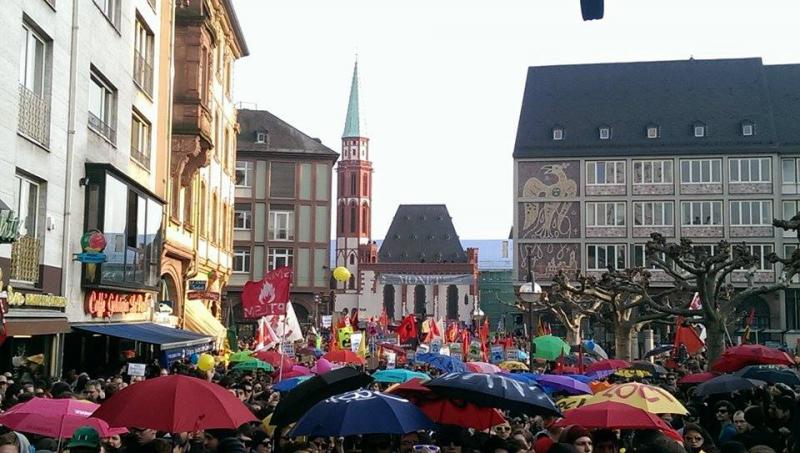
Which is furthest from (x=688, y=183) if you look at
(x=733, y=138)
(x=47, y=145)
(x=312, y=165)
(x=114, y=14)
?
(x=47, y=145)

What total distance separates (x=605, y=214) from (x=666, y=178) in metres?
4.83

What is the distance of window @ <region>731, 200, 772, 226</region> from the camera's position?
6981 cm

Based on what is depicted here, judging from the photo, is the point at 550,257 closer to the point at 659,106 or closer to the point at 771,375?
the point at 659,106

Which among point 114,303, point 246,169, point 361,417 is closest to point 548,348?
point 114,303

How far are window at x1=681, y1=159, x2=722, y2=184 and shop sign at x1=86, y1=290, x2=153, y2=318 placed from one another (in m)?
50.2

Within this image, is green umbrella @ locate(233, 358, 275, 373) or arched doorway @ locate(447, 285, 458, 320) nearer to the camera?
green umbrella @ locate(233, 358, 275, 373)

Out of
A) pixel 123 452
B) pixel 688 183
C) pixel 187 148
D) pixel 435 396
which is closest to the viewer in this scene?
pixel 123 452

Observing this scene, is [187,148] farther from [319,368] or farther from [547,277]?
[547,277]

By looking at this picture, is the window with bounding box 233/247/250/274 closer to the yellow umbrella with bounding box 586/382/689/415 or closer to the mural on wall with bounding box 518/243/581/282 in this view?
the mural on wall with bounding box 518/243/581/282

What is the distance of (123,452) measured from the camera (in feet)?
28.5

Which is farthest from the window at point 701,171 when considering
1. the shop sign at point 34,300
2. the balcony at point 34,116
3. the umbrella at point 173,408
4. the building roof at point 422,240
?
the building roof at point 422,240

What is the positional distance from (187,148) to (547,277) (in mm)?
43908

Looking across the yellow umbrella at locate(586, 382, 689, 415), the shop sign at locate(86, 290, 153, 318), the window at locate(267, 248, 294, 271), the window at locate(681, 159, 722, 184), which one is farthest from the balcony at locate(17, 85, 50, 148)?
the window at locate(681, 159, 722, 184)

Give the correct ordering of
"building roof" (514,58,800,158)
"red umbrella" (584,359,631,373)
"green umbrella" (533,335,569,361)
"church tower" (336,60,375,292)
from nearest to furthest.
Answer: "red umbrella" (584,359,631,373) → "green umbrella" (533,335,569,361) → "building roof" (514,58,800,158) → "church tower" (336,60,375,292)
